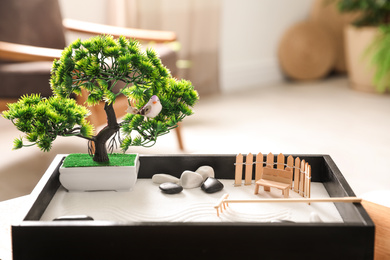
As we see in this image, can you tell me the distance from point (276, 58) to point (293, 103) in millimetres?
808

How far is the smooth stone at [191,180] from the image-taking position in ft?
3.79

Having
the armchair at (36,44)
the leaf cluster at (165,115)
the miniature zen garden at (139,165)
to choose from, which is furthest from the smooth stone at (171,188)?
the armchair at (36,44)

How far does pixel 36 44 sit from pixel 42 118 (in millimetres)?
1530

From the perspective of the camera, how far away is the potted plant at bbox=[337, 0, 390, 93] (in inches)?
131

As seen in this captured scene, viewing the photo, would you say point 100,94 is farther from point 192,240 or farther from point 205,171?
point 192,240

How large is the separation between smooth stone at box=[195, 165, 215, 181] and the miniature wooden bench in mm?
119

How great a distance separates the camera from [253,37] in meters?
3.94

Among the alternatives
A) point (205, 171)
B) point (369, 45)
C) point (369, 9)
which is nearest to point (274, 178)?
point (205, 171)

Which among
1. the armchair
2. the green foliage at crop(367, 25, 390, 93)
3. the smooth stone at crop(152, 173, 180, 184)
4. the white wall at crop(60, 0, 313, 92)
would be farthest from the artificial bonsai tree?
the white wall at crop(60, 0, 313, 92)

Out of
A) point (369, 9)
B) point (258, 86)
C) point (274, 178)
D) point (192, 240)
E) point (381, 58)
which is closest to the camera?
point (192, 240)

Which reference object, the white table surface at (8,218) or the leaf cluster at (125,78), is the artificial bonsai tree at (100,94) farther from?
the white table surface at (8,218)

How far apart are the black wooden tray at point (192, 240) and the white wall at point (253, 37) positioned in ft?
9.71

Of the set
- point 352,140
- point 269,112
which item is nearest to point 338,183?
point 352,140

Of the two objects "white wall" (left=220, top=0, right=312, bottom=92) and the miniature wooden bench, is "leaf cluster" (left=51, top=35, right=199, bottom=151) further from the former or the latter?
"white wall" (left=220, top=0, right=312, bottom=92)
